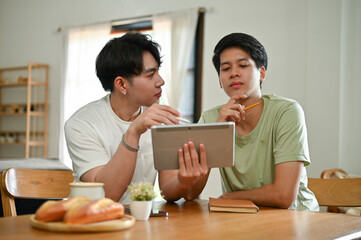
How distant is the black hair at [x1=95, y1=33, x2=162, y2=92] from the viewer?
174 cm

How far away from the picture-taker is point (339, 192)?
5.31 feet

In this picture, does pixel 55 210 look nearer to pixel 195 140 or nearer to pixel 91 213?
pixel 91 213

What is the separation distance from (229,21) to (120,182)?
3516 mm

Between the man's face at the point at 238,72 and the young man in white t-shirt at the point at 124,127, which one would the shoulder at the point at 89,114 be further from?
the man's face at the point at 238,72

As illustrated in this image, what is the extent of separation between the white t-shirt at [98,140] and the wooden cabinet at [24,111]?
4791 mm

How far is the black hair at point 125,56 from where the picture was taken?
174 centimetres

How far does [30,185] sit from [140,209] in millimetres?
570

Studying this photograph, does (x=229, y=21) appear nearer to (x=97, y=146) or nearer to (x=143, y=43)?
(x=143, y=43)

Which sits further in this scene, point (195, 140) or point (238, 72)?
point (238, 72)

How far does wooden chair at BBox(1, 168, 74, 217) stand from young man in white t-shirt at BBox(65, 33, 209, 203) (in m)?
0.08

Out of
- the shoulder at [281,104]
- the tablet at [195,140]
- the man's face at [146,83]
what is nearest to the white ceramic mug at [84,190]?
the tablet at [195,140]

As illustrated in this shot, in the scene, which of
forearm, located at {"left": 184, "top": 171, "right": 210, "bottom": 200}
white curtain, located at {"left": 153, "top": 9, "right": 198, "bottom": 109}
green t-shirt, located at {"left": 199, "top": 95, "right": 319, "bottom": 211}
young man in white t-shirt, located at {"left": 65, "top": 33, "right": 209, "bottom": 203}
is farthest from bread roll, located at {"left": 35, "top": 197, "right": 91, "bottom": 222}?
white curtain, located at {"left": 153, "top": 9, "right": 198, "bottom": 109}

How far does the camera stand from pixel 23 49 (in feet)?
21.8

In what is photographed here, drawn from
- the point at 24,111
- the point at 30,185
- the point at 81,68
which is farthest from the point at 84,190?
the point at 24,111
